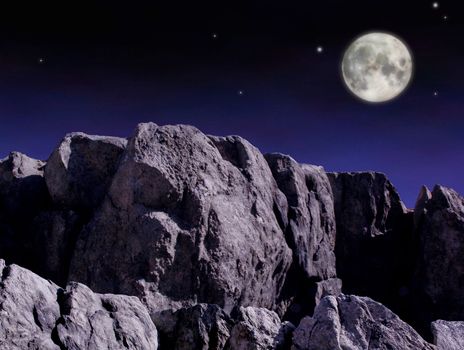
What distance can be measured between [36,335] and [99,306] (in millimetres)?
2687

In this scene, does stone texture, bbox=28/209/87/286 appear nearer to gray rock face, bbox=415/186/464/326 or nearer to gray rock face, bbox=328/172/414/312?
gray rock face, bbox=328/172/414/312

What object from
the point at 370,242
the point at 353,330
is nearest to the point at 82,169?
the point at 353,330

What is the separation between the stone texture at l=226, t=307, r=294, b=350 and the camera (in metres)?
16.6

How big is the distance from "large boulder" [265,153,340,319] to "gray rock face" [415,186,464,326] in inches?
345

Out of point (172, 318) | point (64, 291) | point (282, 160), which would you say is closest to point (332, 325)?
point (172, 318)

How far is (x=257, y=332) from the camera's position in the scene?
16.8 meters

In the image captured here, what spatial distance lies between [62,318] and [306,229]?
26.5 m

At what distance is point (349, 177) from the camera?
49.0 meters

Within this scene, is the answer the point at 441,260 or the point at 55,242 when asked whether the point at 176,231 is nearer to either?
the point at 55,242

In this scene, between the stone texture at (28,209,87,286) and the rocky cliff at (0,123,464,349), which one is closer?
the rocky cliff at (0,123,464,349)

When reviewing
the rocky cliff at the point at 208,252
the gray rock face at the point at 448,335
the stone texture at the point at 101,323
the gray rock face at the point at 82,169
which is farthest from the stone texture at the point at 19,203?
the gray rock face at the point at 448,335

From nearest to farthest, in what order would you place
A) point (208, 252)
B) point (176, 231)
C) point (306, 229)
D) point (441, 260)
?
point (176, 231) → point (208, 252) → point (306, 229) → point (441, 260)

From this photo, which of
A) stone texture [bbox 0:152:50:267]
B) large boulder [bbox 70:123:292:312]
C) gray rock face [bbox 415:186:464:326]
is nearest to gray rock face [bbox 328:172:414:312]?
gray rock face [bbox 415:186:464:326]

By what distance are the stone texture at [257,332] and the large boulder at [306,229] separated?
61.1 feet
